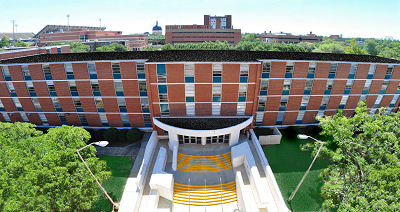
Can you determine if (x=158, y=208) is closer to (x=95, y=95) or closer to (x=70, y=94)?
(x=95, y=95)

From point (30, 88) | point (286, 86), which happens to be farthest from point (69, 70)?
point (286, 86)

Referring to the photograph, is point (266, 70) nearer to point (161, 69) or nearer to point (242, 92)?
point (242, 92)

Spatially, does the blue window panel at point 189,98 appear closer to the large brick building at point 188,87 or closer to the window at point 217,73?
the large brick building at point 188,87

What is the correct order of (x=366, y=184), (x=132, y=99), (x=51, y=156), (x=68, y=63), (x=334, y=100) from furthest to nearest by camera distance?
(x=334, y=100), (x=132, y=99), (x=68, y=63), (x=51, y=156), (x=366, y=184)

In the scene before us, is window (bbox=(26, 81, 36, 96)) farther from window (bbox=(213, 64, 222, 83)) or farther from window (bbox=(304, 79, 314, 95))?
window (bbox=(304, 79, 314, 95))

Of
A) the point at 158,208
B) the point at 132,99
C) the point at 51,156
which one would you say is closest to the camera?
the point at 51,156

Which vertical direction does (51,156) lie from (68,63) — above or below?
below

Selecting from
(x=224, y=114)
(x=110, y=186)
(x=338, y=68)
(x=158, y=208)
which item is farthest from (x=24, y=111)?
(x=338, y=68)
